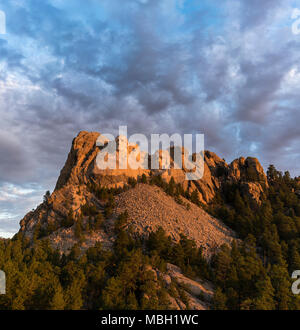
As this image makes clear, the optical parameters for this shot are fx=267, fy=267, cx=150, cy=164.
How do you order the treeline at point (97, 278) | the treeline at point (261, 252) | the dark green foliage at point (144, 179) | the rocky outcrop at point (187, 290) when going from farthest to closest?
the dark green foliage at point (144, 179) < the treeline at point (261, 252) < the rocky outcrop at point (187, 290) < the treeline at point (97, 278)

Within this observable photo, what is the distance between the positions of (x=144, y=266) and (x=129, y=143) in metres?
75.4

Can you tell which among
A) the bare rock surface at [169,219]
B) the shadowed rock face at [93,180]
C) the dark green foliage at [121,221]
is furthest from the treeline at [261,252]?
the dark green foliage at [121,221]

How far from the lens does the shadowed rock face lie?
249 feet

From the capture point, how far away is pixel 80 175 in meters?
100

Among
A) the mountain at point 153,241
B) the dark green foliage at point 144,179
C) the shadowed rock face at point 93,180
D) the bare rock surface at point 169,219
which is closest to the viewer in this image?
the mountain at point 153,241

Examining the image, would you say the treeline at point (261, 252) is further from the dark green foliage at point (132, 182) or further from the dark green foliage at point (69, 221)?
the dark green foliage at point (69, 221)

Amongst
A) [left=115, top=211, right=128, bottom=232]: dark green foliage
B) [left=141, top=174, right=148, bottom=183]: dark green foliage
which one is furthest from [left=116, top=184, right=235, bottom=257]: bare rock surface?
[left=141, top=174, right=148, bottom=183]: dark green foliage

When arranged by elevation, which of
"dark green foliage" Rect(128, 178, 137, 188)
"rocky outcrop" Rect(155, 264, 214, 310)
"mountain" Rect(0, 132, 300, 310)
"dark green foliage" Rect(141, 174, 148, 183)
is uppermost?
"dark green foliage" Rect(141, 174, 148, 183)

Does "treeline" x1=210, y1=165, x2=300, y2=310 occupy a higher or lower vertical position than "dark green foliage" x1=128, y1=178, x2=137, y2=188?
lower

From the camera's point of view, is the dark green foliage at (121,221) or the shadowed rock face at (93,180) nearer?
the dark green foliage at (121,221)

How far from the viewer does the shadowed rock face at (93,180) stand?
75.9 m

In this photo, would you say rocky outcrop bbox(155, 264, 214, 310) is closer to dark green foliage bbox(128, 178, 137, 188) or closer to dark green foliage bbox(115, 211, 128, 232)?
dark green foliage bbox(115, 211, 128, 232)

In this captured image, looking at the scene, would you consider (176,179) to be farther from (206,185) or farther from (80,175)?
(80,175)
